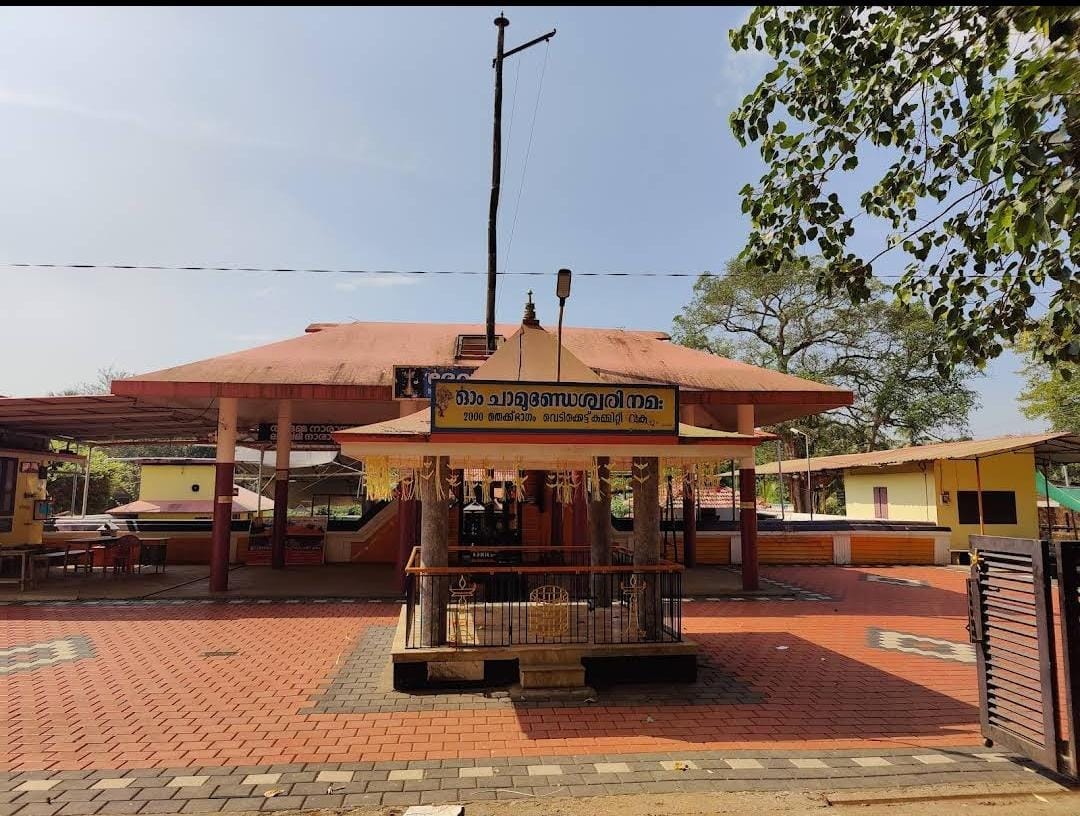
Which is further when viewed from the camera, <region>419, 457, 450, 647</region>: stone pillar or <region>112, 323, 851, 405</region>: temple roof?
Answer: <region>112, 323, 851, 405</region>: temple roof

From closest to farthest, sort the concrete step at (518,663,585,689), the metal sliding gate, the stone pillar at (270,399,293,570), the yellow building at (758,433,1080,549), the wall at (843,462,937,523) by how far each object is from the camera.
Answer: the metal sliding gate
the concrete step at (518,663,585,689)
the stone pillar at (270,399,293,570)
the yellow building at (758,433,1080,549)
the wall at (843,462,937,523)

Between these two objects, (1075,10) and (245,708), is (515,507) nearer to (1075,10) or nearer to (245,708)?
(245,708)

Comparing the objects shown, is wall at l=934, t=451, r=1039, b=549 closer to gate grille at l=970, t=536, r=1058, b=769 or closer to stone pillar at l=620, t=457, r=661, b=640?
stone pillar at l=620, t=457, r=661, b=640

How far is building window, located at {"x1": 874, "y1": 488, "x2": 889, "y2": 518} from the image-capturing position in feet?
80.2

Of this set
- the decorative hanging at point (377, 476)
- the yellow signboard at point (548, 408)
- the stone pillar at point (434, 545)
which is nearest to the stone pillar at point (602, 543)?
the yellow signboard at point (548, 408)

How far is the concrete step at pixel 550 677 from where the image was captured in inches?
283

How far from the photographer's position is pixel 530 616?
7.99m

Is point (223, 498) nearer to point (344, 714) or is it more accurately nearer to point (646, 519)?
point (344, 714)

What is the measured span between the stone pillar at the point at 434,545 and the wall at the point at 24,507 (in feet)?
45.3

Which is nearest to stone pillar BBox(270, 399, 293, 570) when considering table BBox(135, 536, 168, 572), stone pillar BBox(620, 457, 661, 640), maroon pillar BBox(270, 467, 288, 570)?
maroon pillar BBox(270, 467, 288, 570)

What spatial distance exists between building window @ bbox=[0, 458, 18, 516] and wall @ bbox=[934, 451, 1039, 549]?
26.0 meters

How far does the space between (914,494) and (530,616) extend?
19.5 metres

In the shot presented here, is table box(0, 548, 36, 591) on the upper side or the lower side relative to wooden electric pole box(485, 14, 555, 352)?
lower

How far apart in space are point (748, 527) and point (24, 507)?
17.6 meters
